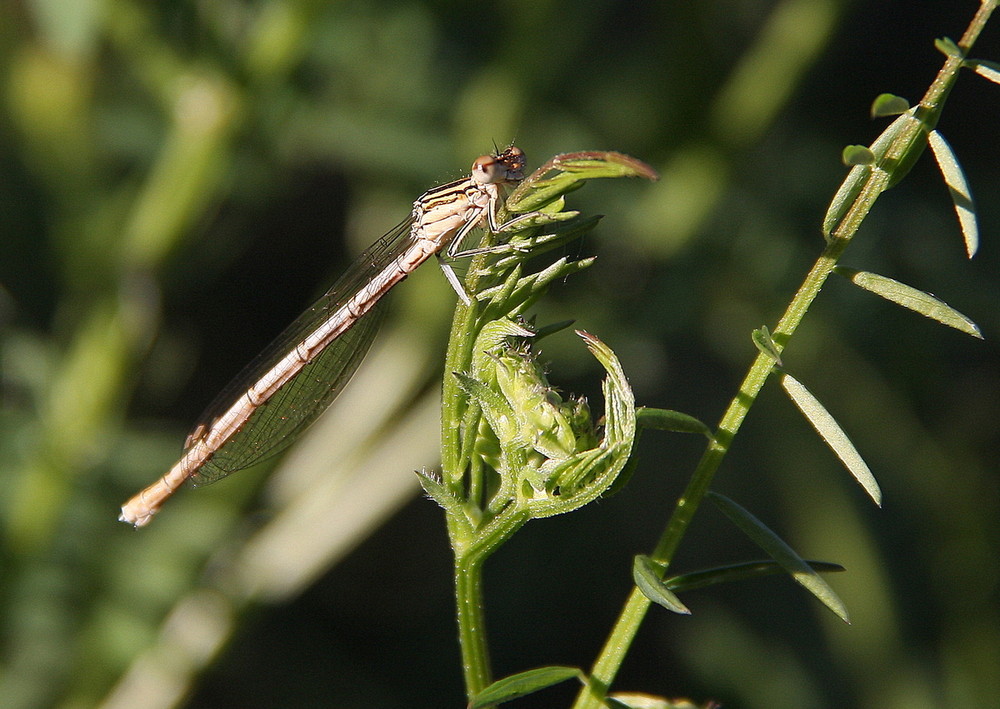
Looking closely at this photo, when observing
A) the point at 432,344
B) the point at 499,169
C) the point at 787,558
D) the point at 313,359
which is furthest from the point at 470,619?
the point at 432,344

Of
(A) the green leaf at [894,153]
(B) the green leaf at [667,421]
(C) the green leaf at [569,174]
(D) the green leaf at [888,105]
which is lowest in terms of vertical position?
(B) the green leaf at [667,421]

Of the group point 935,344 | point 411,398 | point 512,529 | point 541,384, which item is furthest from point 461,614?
point 935,344

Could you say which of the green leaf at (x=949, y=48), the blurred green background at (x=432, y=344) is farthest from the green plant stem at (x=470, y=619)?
the blurred green background at (x=432, y=344)

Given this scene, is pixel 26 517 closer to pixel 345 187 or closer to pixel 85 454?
pixel 85 454

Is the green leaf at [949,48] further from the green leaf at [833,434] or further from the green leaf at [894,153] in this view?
the green leaf at [833,434]

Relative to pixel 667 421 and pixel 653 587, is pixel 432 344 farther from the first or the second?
pixel 653 587

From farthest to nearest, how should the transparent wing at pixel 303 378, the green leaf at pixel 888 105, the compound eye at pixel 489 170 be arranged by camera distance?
the transparent wing at pixel 303 378, the compound eye at pixel 489 170, the green leaf at pixel 888 105
